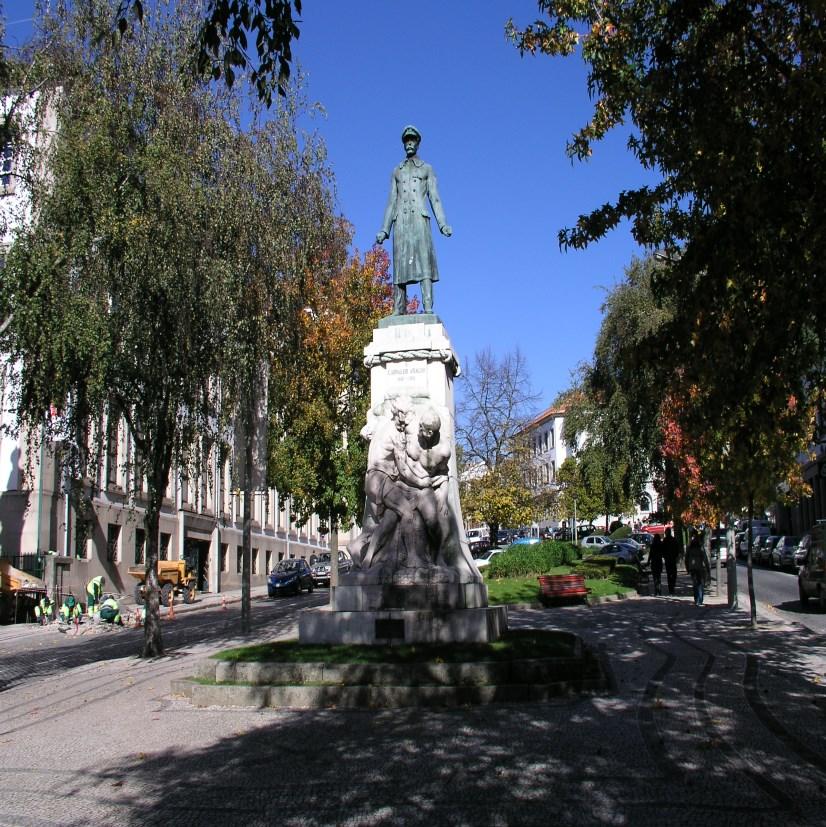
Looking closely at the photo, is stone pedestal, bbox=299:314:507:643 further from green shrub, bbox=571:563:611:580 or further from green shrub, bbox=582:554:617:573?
green shrub, bbox=582:554:617:573

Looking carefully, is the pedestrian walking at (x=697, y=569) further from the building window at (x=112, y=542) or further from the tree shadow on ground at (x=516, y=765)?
the building window at (x=112, y=542)

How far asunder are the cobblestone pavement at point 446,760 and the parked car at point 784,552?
3051 centimetres

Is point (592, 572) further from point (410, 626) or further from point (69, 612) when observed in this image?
point (410, 626)

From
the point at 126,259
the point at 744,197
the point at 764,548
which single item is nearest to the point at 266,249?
the point at 126,259

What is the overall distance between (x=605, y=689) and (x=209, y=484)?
32.6ft

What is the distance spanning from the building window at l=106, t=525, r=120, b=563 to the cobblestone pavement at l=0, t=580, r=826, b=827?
871 inches

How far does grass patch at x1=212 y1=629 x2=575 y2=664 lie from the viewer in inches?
393

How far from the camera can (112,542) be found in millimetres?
33125

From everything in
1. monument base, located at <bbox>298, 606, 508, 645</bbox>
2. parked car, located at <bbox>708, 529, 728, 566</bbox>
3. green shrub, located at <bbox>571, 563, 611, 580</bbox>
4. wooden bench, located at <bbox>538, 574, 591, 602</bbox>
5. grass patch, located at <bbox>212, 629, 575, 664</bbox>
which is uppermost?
parked car, located at <bbox>708, 529, 728, 566</bbox>

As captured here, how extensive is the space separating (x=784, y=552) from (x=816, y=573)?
21.1 meters

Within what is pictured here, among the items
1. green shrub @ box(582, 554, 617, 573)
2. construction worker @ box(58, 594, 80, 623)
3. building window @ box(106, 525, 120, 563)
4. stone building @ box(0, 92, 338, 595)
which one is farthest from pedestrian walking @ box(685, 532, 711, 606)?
building window @ box(106, 525, 120, 563)

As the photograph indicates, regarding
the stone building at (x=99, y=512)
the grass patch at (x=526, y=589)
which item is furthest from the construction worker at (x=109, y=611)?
the grass patch at (x=526, y=589)

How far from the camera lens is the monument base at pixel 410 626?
1086 centimetres

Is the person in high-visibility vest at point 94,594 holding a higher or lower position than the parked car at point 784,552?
lower
